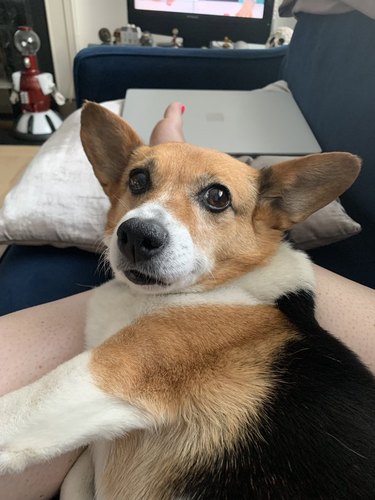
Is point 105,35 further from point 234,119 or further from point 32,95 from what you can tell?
point 234,119

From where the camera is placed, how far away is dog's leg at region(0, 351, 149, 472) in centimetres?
78

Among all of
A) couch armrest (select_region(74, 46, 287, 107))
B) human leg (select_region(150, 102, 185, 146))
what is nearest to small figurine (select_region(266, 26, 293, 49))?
couch armrest (select_region(74, 46, 287, 107))

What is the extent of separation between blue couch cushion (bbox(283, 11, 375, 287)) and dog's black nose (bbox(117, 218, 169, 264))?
0.80 metres

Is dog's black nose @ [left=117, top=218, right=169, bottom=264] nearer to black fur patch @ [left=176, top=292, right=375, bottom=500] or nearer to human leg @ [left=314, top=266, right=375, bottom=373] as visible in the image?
black fur patch @ [left=176, top=292, right=375, bottom=500]

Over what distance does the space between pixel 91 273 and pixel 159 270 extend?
672 mm

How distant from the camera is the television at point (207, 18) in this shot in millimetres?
3621

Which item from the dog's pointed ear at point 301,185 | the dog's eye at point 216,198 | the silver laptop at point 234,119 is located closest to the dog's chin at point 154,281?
the dog's eye at point 216,198

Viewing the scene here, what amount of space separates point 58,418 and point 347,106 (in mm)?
1386

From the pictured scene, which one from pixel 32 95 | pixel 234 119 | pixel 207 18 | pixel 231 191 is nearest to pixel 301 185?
pixel 231 191

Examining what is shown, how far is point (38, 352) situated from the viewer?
3.56ft

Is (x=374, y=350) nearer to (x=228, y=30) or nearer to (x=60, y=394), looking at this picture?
(x=60, y=394)

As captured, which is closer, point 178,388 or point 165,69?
point 178,388

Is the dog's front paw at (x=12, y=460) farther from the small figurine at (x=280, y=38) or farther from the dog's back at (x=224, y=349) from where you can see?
the small figurine at (x=280, y=38)

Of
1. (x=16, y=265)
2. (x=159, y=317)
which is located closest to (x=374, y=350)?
(x=159, y=317)
